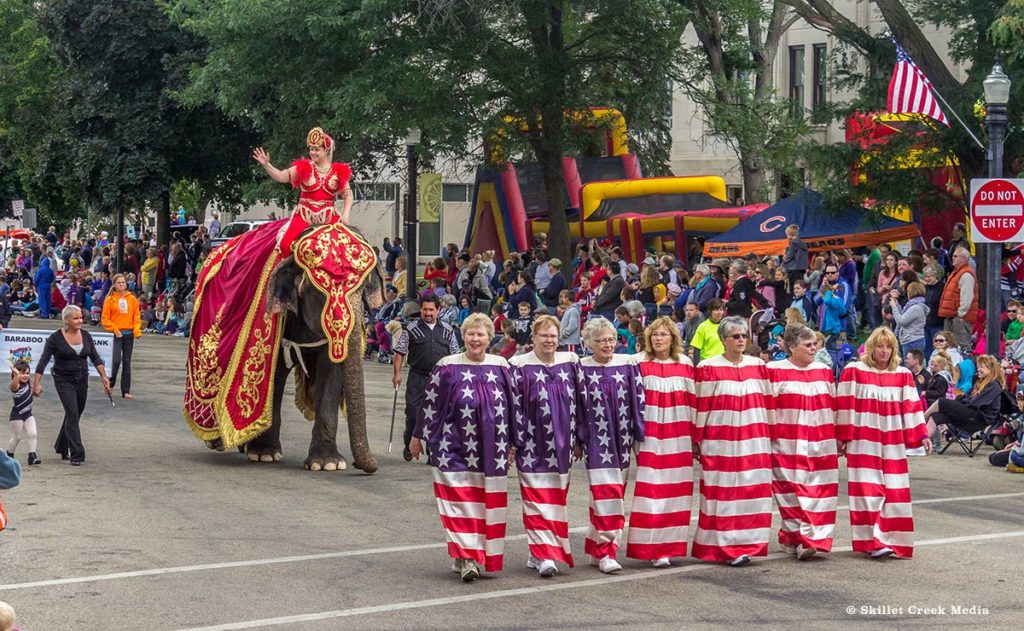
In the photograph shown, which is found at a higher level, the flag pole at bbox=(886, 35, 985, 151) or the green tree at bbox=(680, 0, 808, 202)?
the green tree at bbox=(680, 0, 808, 202)

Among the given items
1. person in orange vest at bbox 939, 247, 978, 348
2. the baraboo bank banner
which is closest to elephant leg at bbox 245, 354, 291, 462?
the baraboo bank banner

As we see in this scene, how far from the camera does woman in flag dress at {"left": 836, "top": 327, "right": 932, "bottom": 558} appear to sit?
36.8 feet

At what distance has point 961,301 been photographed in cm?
2038

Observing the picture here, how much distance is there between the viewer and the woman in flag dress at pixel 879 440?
11.2 m

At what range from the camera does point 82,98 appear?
3991 cm

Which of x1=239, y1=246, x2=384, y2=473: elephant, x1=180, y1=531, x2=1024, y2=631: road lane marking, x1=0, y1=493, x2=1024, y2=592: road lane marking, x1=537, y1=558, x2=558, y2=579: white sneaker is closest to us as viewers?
x1=180, y1=531, x2=1024, y2=631: road lane marking

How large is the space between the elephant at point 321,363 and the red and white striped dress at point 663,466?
16.4 feet

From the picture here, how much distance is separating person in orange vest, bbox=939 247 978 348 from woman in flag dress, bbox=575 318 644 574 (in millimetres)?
10292

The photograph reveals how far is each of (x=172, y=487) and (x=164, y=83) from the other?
26124mm

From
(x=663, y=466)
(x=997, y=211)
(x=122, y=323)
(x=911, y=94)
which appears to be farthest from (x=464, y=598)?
(x=122, y=323)

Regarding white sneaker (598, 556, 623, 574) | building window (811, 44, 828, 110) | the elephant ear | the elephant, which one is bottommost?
white sneaker (598, 556, 623, 574)

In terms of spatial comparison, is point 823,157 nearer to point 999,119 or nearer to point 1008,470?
point 999,119

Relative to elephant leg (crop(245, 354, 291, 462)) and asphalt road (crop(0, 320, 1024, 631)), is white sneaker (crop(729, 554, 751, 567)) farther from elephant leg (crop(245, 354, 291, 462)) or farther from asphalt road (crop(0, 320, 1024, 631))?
elephant leg (crop(245, 354, 291, 462))

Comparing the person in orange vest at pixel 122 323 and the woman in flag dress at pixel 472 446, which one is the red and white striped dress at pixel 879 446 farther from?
the person in orange vest at pixel 122 323
